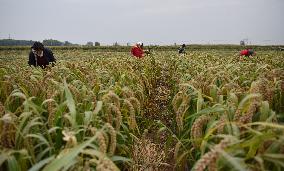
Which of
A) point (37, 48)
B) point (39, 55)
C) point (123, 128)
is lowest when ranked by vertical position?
point (123, 128)

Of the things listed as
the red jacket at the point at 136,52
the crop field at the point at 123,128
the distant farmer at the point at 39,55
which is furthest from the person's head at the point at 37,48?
the red jacket at the point at 136,52

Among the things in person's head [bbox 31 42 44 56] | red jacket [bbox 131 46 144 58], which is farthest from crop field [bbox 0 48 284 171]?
red jacket [bbox 131 46 144 58]

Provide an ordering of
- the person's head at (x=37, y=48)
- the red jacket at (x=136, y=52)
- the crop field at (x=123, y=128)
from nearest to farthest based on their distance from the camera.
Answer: the crop field at (x=123, y=128)
the person's head at (x=37, y=48)
the red jacket at (x=136, y=52)

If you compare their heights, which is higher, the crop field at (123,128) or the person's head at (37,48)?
the person's head at (37,48)

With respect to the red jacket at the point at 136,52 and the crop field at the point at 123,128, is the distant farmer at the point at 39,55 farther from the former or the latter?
the red jacket at the point at 136,52

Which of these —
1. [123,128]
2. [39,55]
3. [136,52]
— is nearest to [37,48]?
[39,55]

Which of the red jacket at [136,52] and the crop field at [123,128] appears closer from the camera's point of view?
the crop field at [123,128]

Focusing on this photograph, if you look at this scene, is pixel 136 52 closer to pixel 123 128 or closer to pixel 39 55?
pixel 39 55

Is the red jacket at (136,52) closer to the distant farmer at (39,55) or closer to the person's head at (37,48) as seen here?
the distant farmer at (39,55)

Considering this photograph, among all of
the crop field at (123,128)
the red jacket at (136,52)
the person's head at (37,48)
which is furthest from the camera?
the red jacket at (136,52)

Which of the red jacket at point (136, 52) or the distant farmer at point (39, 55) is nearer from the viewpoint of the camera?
the distant farmer at point (39, 55)

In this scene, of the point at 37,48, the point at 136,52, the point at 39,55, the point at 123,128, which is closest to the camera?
the point at 123,128

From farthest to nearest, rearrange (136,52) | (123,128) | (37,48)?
(136,52)
(37,48)
(123,128)

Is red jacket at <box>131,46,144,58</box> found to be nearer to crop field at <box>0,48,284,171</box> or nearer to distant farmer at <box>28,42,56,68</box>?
distant farmer at <box>28,42,56,68</box>
